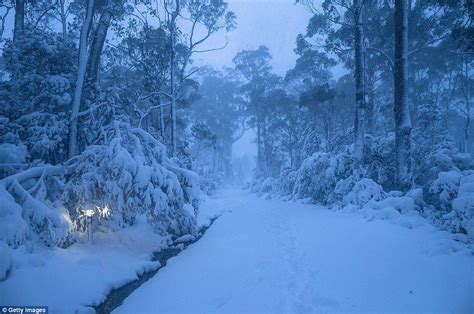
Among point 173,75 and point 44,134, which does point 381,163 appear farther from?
point 44,134

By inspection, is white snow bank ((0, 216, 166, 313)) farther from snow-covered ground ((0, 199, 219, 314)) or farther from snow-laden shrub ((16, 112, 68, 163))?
snow-laden shrub ((16, 112, 68, 163))

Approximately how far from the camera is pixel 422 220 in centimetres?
669

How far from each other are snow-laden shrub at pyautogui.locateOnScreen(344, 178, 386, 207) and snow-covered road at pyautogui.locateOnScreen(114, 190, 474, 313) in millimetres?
2605

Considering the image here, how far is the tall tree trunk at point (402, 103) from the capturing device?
9086 millimetres

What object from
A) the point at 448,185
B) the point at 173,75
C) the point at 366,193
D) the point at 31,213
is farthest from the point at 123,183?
the point at 173,75

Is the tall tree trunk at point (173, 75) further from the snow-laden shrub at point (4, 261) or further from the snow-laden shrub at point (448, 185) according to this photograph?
the snow-laden shrub at point (448, 185)

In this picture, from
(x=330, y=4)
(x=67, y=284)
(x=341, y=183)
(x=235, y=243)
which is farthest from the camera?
(x=330, y=4)

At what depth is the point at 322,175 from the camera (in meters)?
13.6

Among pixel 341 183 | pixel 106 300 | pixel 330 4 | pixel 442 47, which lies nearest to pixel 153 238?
pixel 106 300

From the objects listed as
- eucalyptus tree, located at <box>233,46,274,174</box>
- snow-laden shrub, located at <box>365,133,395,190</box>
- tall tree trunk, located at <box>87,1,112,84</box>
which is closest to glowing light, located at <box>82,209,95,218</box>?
tall tree trunk, located at <box>87,1,112,84</box>

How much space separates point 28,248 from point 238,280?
142 inches

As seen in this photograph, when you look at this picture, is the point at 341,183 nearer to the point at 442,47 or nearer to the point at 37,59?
the point at 37,59

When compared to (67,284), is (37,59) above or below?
above

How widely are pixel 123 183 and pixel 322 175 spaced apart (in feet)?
32.1
